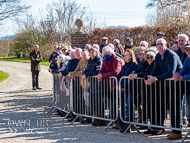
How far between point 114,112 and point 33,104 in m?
4.49

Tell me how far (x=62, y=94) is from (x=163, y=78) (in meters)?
3.60

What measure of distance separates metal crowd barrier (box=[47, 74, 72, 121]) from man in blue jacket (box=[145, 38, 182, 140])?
2.63 m

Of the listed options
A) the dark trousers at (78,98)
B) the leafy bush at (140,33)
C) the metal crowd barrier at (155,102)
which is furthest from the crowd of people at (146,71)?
the leafy bush at (140,33)

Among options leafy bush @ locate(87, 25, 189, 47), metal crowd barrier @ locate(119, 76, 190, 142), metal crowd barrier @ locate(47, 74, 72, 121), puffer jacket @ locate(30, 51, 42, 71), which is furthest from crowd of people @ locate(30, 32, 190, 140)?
leafy bush @ locate(87, 25, 189, 47)

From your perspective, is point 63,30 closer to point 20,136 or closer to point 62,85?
point 62,85

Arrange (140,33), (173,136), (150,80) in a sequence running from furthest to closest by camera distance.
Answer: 1. (140,33)
2. (150,80)
3. (173,136)

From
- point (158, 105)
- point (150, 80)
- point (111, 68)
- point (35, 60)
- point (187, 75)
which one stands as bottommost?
point (158, 105)

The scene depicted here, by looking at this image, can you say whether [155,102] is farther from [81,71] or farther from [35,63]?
[35,63]

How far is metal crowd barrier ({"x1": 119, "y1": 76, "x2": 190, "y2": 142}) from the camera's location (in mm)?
5406

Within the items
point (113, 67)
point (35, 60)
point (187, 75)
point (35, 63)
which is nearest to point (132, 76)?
point (113, 67)

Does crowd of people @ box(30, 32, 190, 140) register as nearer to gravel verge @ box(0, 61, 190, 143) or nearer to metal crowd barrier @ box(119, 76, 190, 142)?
metal crowd barrier @ box(119, 76, 190, 142)

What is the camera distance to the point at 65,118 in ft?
25.3

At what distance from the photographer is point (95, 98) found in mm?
6785

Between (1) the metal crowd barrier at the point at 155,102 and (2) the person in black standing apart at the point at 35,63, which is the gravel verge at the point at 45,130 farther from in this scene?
(2) the person in black standing apart at the point at 35,63
